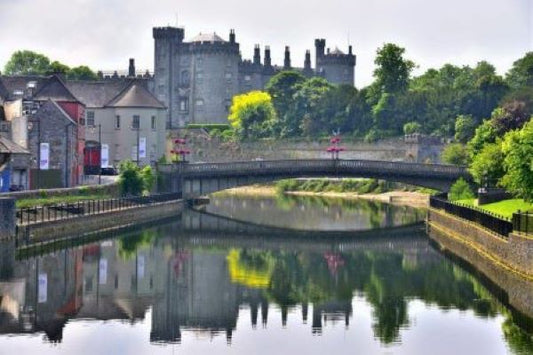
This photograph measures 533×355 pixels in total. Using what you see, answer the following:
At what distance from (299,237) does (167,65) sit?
3802 inches

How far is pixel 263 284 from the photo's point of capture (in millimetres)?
56469

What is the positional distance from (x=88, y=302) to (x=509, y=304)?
590 inches

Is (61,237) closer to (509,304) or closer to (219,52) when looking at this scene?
(509,304)

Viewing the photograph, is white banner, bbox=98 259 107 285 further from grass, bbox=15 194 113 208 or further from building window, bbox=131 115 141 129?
building window, bbox=131 115 141 129

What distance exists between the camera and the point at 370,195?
13712 cm

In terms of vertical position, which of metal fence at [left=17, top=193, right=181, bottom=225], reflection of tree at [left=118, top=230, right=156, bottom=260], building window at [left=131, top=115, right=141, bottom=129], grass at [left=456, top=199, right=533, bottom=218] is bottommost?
reflection of tree at [left=118, top=230, right=156, bottom=260]

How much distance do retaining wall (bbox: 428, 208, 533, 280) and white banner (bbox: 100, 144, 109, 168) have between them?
119 feet

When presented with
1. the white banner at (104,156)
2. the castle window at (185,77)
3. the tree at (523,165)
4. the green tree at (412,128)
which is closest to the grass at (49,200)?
the tree at (523,165)

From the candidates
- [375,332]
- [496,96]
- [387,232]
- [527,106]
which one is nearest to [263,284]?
[375,332]

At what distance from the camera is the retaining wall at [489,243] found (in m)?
51.1

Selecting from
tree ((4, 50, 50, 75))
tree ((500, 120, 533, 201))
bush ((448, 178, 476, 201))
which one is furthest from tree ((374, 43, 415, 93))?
tree ((500, 120, 533, 201))

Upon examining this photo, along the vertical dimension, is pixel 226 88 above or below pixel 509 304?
above

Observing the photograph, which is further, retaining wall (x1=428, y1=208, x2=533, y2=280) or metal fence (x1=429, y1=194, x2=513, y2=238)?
metal fence (x1=429, y1=194, x2=513, y2=238)

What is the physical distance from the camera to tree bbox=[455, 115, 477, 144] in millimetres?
144500
